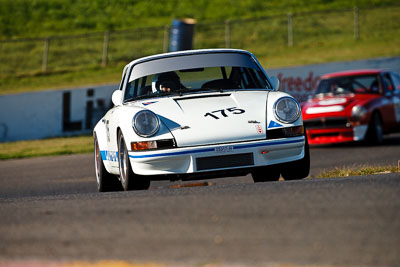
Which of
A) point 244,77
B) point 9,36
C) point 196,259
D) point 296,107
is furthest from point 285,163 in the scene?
point 9,36

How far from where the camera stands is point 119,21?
3819cm

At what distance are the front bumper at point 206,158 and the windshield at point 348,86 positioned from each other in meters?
7.64

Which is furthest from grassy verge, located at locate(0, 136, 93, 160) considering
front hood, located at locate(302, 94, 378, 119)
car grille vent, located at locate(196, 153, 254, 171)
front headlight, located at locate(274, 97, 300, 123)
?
car grille vent, located at locate(196, 153, 254, 171)

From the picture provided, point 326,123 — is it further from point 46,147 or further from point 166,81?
point 46,147

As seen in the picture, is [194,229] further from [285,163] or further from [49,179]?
[49,179]

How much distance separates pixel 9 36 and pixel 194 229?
32.5 metres

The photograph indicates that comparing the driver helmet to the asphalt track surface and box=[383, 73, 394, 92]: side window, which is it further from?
box=[383, 73, 394, 92]: side window

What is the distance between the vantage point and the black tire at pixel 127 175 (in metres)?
7.05

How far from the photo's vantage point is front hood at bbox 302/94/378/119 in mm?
13516

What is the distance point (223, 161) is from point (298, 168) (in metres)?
0.84

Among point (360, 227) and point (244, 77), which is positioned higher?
point (244, 77)

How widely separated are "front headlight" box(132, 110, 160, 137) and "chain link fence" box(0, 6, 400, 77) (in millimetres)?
21550

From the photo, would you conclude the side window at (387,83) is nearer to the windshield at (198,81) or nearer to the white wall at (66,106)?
the white wall at (66,106)

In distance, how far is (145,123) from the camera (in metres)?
6.89
